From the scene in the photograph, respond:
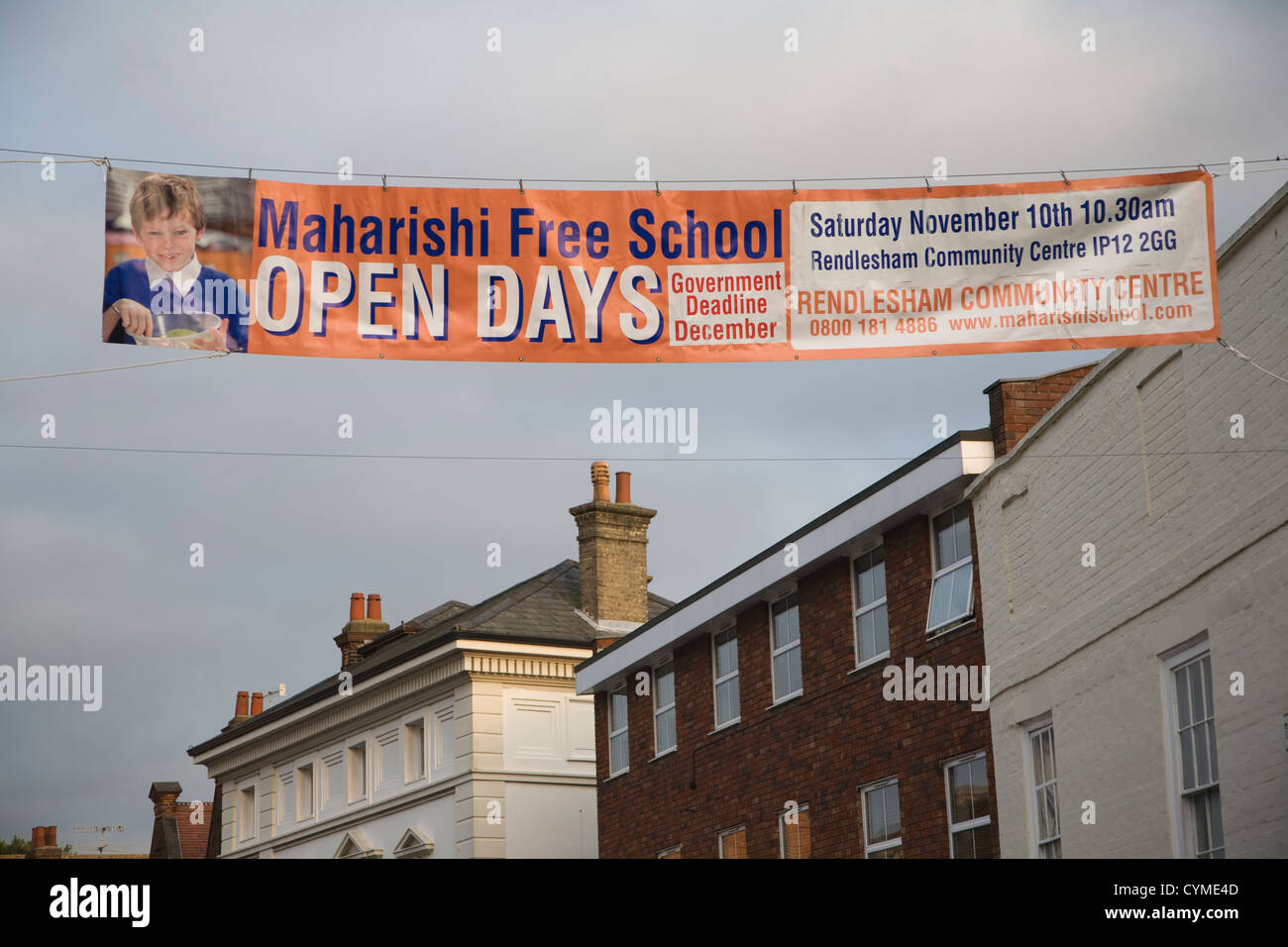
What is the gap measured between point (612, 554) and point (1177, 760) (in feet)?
83.6

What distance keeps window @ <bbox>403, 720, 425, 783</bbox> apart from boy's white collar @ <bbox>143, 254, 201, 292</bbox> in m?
26.1

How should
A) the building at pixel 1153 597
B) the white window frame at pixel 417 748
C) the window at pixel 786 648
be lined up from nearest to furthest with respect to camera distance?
the building at pixel 1153 597
the window at pixel 786 648
the white window frame at pixel 417 748

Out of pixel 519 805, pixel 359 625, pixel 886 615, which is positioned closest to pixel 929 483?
pixel 886 615

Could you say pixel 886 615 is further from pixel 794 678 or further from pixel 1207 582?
pixel 1207 582

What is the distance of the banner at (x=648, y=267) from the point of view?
13.7m

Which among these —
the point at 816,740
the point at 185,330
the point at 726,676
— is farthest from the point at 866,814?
the point at 185,330

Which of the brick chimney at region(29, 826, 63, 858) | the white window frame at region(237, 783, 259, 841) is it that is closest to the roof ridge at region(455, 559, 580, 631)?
the white window frame at region(237, 783, 259, 841)

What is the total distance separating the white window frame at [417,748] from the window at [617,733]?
754 centimetres

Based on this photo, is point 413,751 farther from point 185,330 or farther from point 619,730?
point 185,330

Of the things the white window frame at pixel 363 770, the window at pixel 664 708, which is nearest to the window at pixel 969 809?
the window at pixel 664 708

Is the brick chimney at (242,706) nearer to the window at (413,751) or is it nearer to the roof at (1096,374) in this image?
the window at (413,751)

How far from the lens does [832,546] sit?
78.4 ft

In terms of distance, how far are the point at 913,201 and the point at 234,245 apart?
18.5 feet

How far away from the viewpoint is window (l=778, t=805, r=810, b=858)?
2445 centimetres
